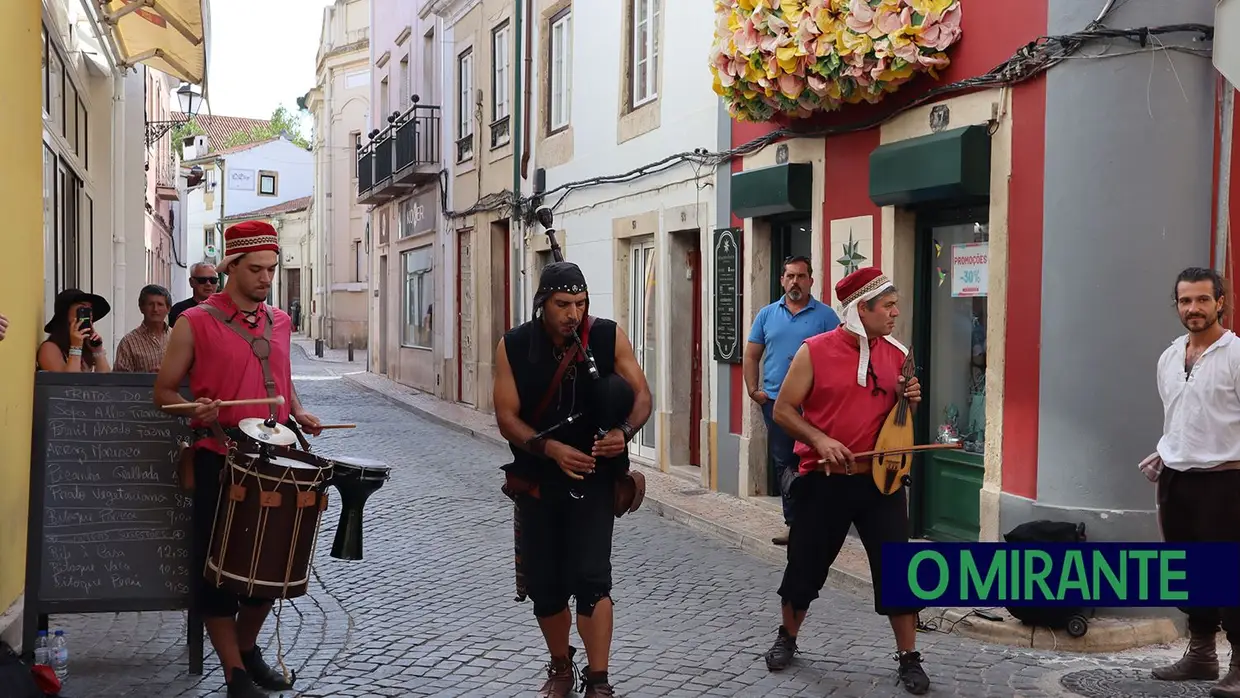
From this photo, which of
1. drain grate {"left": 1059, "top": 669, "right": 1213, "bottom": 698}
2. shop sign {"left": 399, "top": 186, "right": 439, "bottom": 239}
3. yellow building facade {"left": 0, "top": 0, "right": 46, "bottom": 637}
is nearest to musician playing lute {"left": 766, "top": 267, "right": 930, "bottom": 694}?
drain grate {"left": 1059, "top": 669, "right": 1213, "bottom": 698}

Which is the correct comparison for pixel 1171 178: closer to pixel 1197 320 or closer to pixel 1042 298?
pixel 1042 298

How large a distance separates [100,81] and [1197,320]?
11.0m

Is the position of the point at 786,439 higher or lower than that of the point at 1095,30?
lower

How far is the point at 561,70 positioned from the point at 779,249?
23.0 ft

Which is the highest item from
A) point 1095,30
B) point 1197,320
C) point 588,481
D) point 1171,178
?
point 1095,30

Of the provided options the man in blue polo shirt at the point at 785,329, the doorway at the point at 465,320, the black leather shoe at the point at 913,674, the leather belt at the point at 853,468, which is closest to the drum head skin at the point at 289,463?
the leather belt at the point at 853,468

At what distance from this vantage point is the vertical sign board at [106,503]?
5.50 m

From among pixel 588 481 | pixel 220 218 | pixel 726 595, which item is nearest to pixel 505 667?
pixel 588 481

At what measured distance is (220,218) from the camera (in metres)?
63.4

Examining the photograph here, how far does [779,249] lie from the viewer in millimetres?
10844

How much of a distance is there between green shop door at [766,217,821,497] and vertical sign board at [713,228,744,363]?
0.32 meters

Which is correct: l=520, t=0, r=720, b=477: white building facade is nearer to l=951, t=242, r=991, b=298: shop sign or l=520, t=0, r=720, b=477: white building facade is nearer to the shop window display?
the shop window display

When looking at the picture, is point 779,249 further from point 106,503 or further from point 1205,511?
point 106,503

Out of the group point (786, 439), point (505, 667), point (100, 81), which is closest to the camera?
point (505, 667)
